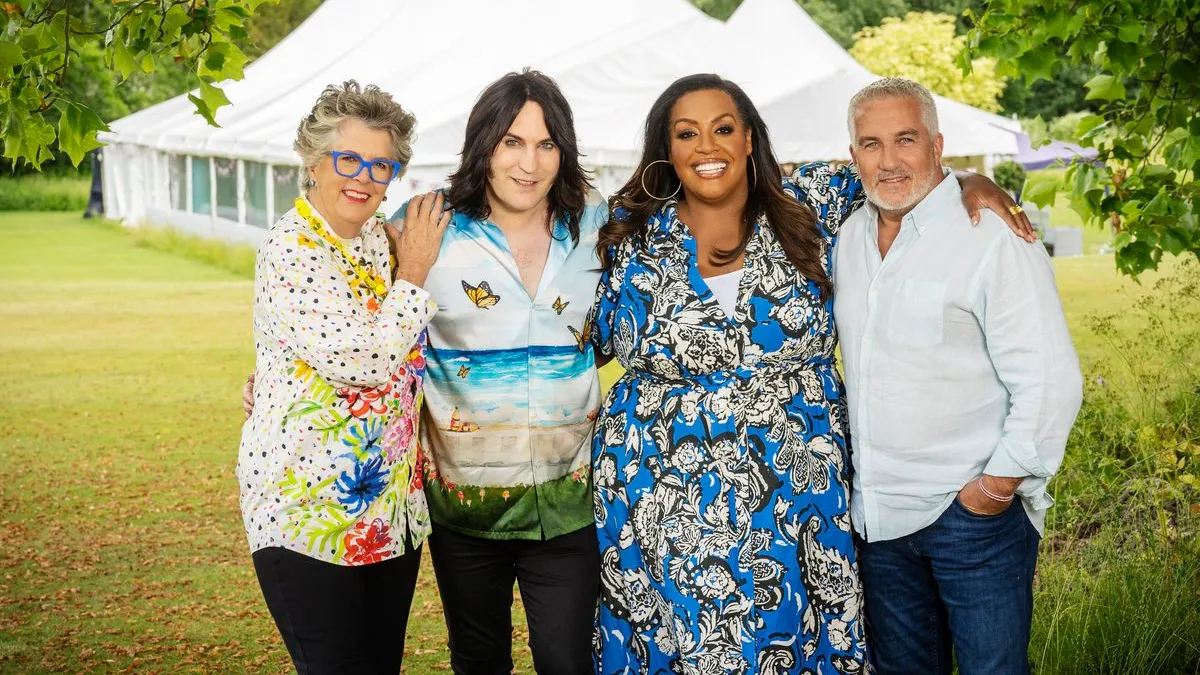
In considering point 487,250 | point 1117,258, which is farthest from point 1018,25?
point 487,250

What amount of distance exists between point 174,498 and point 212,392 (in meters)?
3.88

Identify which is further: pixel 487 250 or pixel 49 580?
pixel 49 580

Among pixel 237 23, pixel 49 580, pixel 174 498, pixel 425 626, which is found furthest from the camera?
pixel 174 498

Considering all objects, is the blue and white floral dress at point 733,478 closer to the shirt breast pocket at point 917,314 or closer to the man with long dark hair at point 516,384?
the man with long dark hair at point 516,384

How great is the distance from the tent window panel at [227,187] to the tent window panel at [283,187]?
2.58m

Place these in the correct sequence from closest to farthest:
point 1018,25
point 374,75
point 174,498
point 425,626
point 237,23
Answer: point 237,23 → point 1018,25 → point 425,626 → point 174,498 → point 374,75

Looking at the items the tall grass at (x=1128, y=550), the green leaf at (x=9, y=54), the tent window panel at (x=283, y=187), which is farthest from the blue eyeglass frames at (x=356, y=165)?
the tent window panel at (x=283, y=187)

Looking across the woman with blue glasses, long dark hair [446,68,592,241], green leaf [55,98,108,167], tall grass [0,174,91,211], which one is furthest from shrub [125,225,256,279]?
the woman with blue glasses

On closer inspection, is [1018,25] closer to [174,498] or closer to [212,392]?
[174,498]

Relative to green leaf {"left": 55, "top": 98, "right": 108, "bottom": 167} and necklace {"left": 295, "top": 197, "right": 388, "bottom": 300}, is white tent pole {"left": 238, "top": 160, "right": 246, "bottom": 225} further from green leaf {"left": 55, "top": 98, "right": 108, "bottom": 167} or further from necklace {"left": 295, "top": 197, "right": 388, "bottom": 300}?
necklace {"left": 295, "top": 197, "right": 388, "bottom": 300}

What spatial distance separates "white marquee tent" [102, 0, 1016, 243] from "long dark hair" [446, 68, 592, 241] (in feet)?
51.5

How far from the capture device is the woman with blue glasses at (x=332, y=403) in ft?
10.4

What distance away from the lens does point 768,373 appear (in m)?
3.56

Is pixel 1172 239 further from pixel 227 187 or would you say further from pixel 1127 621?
pixel 227 187
